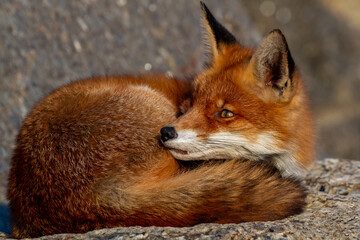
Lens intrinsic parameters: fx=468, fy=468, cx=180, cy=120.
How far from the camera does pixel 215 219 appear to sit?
283 centimetres

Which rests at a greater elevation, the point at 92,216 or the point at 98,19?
the point at 98,19

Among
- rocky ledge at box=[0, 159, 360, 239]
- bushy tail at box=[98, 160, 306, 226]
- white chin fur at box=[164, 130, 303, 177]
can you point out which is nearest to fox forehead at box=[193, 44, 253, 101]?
white chin fur at box=[164, 130, 303, 177]

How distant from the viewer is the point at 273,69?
3436 millimetres

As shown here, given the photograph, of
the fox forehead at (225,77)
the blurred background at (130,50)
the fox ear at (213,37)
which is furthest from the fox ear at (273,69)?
the blurred background at (130,50)

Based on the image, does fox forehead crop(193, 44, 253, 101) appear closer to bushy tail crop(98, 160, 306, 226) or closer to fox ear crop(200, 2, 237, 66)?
fox ear crop(200, 2, 237, 66)

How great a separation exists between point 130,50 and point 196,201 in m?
4.26

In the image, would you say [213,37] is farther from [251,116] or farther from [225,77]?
[251,116]

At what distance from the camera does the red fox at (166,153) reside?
2838 mm

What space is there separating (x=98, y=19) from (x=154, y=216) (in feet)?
14.1

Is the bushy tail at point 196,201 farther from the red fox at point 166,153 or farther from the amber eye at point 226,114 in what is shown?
the amber eye at point 226,114

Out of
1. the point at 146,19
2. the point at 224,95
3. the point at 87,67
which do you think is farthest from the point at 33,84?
the point at 224,95

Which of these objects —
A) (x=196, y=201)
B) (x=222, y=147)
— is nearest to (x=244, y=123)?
(x=222, y=147)

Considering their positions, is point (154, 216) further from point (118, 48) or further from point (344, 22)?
point (344, 22)

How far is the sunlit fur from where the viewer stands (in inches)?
126
